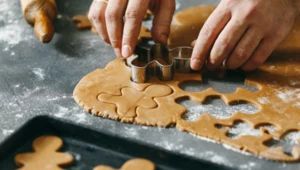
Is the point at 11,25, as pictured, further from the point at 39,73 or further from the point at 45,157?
the point at 45,157

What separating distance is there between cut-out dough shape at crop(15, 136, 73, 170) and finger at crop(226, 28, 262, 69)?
23.2 inches

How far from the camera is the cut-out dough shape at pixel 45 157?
1179 millimetres

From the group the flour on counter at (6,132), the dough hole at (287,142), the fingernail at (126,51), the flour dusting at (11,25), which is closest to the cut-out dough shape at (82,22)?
the flour dusting at (11,25)

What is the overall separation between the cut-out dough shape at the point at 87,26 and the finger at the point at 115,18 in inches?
7.4

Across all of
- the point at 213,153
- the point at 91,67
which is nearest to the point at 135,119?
the point at 213,153

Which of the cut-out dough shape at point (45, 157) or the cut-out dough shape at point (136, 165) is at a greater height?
the cut-out dough shape at point (136, 165)

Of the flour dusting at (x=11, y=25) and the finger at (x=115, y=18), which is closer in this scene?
the finger at (x=115, y=18)

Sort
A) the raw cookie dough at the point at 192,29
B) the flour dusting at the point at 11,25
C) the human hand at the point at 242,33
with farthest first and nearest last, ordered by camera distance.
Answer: the flour dusting at the point at 11,25 < the raw cookie dough at the point at 192,29 < the human hand at the point at 242,33

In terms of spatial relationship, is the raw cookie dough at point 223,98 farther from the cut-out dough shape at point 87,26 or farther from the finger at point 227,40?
the cut-out dough shape at point 87,26

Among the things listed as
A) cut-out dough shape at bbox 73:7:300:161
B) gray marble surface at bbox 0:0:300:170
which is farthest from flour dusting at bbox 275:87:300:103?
gray marble surface at bbox 0:0:300:170

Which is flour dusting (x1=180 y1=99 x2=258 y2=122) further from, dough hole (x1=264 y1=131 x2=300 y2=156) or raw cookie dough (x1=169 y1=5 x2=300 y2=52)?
raw cookie dough (x1=169 y1=5 x2=300 y2=52)

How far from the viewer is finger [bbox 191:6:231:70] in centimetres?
139

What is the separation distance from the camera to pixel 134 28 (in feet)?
4.76

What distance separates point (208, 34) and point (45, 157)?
610 millimetres
